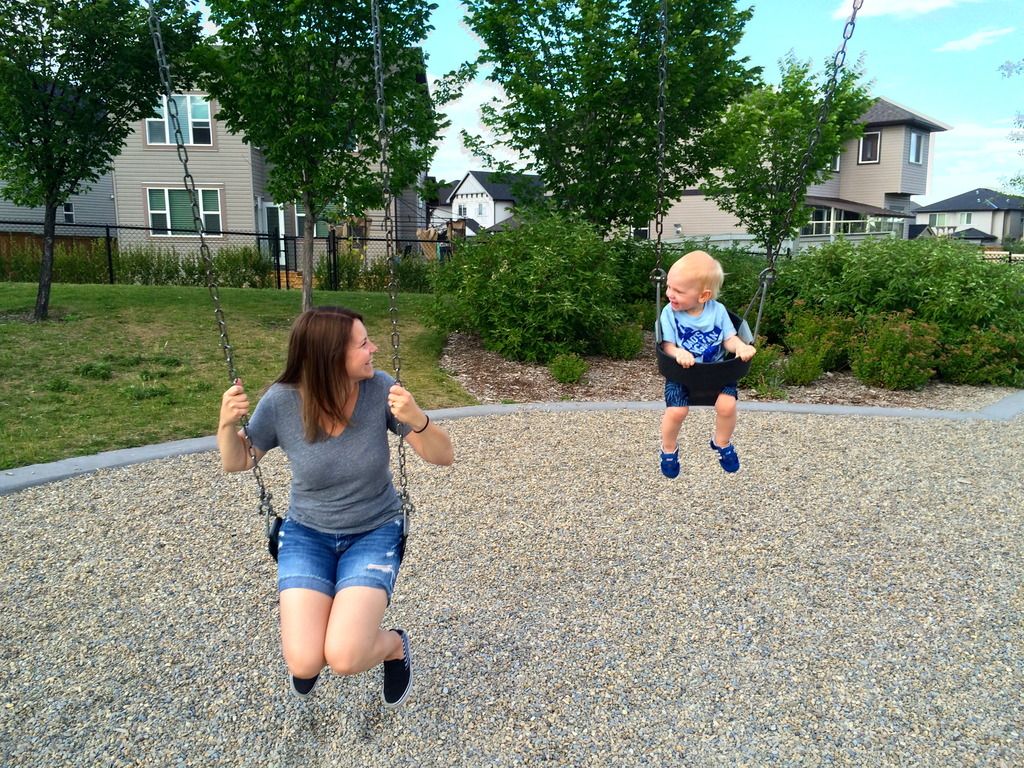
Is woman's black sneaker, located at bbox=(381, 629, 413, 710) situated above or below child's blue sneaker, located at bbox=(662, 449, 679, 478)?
below

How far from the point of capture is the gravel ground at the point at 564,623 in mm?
2715

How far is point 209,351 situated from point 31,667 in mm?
7096

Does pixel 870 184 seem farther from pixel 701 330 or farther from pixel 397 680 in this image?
pixel 397 680

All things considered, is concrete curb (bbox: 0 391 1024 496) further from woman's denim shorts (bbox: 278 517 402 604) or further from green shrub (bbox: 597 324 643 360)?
woman's denim shorts (bbox: 278 517 402 604)

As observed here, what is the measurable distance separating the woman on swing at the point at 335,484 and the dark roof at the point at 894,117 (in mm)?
31063

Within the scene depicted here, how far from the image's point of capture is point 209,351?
32.0 ft

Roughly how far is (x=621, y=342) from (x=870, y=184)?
25374 millimetres

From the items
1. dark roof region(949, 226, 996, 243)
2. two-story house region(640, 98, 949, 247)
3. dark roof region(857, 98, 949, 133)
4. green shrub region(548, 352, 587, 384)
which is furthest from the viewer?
two-story house region(640, 98, 949, 247)

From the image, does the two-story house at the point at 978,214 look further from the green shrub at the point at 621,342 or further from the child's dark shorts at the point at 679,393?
the child's dark shorts at the point at 679,393

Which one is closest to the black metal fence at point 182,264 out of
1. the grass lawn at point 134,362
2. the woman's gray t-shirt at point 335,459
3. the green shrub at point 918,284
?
the grass lawn at point 134,362

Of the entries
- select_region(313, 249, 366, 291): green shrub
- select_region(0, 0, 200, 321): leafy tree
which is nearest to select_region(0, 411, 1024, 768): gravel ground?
select_region(0, 0, 200, 321): leafy tree

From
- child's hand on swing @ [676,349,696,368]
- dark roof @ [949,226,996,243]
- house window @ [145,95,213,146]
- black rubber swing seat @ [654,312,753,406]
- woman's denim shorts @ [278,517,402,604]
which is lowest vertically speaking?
woman's denim shorts @ [278,517,402,604]

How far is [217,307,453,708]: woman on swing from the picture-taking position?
254cm

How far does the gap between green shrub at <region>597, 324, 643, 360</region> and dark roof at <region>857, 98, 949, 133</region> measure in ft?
77.7
